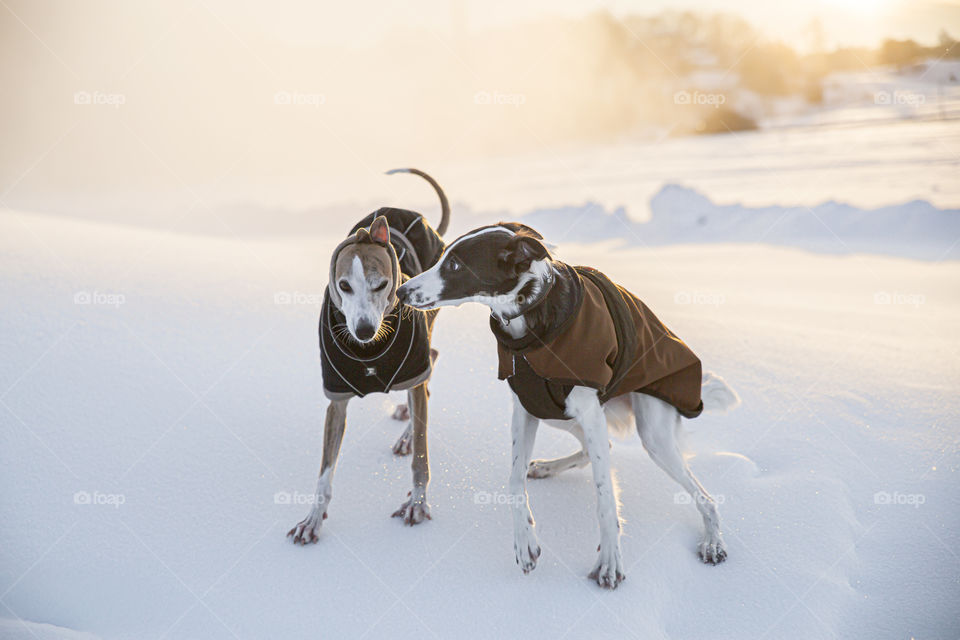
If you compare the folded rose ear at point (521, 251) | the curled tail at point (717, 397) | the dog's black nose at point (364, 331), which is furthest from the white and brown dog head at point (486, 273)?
the curled tail at point (717, 397)

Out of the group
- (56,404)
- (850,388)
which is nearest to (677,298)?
(850,388)

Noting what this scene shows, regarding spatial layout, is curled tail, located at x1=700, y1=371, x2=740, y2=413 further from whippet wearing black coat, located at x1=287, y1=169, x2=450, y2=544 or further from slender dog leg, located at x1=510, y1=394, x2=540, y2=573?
whippet wearing black coat, located at x1=287, y1=169, x2=450, y2=544

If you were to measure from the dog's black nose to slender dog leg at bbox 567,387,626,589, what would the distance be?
0.91 metres

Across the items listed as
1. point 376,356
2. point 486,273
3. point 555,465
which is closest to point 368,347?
point 376,356

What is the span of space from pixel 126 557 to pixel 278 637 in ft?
3.12

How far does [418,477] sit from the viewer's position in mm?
3463

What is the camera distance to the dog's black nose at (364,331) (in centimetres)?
302

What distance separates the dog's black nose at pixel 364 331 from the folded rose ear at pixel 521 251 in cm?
71

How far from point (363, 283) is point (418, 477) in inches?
41.3

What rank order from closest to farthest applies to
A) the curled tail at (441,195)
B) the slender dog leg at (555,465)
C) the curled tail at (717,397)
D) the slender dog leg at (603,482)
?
1. the slender dog leg at (603,482)
2. the curled tail at (717,397)
3. the slender dog leg at (555,465)
4. the curled tail at (441,195)

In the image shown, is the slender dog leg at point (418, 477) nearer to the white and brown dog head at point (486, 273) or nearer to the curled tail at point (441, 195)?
the white and brown dog head at point (486, 273)

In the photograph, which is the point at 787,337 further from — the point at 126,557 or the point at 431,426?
the point at 126,557

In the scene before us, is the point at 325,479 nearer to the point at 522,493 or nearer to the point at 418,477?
the point at 418,477

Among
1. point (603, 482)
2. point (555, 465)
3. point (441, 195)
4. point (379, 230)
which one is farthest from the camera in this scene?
point (441, 195)
